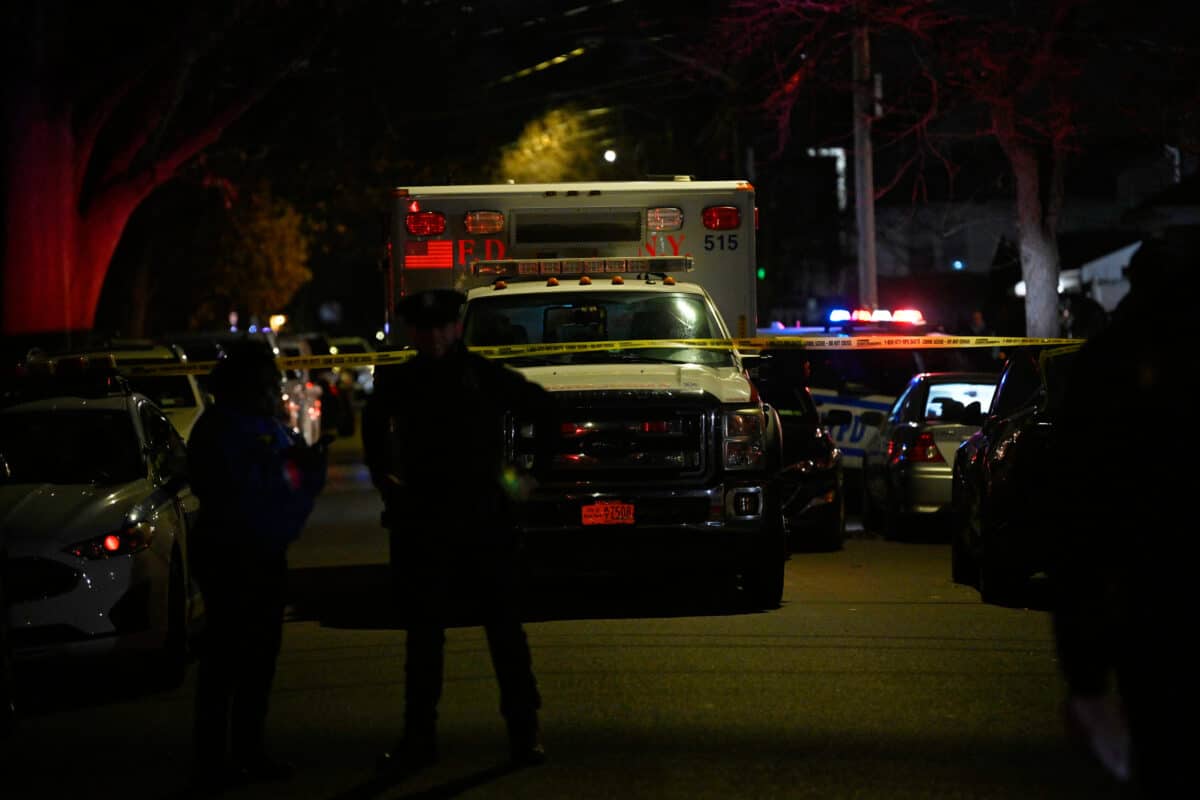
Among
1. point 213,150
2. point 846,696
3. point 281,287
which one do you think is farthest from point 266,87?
point 846,696

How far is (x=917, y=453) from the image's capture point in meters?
15.2

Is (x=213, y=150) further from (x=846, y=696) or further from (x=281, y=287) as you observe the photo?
(x=846, y=696)

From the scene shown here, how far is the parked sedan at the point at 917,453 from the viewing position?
15070mm

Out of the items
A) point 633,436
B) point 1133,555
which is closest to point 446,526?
point 1133,555

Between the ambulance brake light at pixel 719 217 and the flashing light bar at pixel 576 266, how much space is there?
1.66 ft

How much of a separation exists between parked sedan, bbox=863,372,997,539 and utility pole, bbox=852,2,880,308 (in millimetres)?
8227

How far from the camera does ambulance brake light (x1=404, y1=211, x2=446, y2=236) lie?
45.4ft

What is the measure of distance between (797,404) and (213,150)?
80.8 ft

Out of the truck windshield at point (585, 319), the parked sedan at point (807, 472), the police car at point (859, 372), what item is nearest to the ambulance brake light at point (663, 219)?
the parked sedan at point (807, 472)

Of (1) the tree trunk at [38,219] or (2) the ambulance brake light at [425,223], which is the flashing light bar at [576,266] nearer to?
(2) the ambulance brake light at [425,223]

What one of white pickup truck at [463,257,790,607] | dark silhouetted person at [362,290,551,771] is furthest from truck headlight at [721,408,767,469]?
dark silhouetted person at [362,290,551,771]

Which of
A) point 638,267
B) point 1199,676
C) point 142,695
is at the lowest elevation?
point 142,695

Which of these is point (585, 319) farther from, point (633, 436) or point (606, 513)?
point (606, 513)

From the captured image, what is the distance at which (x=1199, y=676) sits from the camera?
11.4ft
